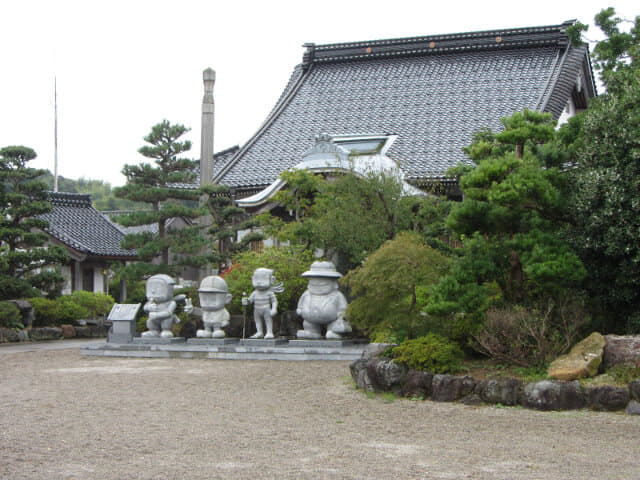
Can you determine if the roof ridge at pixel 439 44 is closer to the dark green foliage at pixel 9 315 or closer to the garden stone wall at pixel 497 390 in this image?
the dark green foliage at pixel 9 315

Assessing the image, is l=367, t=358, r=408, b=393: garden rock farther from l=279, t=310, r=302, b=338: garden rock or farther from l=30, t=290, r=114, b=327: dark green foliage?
l=30, t=290, r=114, b=327: dark green foliage

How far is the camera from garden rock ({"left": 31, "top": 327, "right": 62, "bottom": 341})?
1972cm

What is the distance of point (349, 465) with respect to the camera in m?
5.98

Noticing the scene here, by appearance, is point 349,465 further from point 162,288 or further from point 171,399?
point 162,288

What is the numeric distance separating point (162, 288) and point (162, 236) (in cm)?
289

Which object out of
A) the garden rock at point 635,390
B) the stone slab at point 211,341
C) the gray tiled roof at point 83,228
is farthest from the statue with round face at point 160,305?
the gray tiled roof at point 83,228

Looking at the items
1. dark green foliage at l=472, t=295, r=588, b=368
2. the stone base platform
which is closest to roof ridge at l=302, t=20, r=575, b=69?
the stone base platform

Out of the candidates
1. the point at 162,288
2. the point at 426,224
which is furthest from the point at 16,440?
the point at 426,224

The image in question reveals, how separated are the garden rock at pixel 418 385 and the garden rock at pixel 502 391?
72 cm

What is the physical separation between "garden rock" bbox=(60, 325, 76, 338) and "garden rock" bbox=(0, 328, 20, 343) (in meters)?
1.80

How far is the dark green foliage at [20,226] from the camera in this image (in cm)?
1909

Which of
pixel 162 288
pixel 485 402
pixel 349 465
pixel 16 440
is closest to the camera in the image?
pixel 349 465

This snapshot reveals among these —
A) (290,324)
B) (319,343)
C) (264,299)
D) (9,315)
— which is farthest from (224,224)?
(319,343)

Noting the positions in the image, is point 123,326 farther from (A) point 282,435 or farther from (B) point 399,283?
(A) point 282,435
